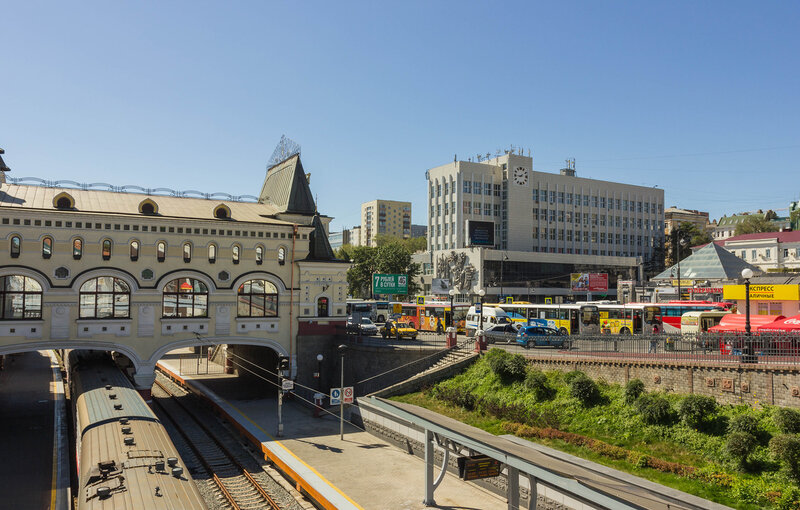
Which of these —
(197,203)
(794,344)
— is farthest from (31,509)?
(794,344)

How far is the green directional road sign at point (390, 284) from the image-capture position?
63906 millimetres

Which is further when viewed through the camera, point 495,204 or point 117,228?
point 495,204

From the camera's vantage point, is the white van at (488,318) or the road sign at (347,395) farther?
the white van at (488,318)

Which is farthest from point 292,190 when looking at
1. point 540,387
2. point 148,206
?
point 540,387

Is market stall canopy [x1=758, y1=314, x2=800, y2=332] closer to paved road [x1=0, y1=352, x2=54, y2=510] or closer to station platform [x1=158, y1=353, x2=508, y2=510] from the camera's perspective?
station platform [x1=158, y1=353, x2=508, y2=510]

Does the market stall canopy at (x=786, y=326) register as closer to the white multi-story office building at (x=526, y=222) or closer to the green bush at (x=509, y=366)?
the green bush at (x=509, y=366)

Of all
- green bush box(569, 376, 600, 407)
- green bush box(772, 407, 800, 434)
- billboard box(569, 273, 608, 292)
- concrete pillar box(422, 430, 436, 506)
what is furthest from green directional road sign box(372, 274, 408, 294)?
green bush box(772, 407, 800, 434)

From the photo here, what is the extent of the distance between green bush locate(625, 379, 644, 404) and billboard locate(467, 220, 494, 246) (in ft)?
184

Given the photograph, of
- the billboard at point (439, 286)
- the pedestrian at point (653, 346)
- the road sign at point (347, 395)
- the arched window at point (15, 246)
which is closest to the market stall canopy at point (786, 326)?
the pedestrian at point (653, 346)

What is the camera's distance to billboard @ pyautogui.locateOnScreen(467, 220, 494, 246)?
81369mm

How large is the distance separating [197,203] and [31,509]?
23.9 m

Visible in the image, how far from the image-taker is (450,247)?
3565 inches

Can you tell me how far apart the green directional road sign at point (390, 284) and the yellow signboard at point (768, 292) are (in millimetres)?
33928

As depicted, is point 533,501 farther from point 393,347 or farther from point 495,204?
point 495,204
